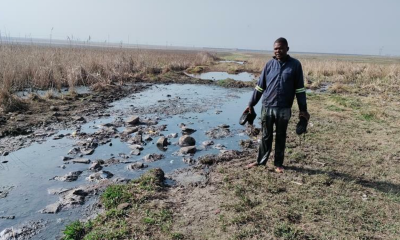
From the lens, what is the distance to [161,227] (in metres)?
3.11

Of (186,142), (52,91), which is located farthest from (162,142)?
(52,91)

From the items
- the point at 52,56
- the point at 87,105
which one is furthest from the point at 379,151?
the point at 52,56

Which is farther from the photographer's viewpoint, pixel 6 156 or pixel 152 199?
pixel 6 156

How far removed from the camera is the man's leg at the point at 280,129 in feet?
14.0

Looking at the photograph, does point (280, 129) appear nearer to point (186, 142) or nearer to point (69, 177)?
point (186, 142)

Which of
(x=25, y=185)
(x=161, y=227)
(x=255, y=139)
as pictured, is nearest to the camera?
(x=161, y=227)

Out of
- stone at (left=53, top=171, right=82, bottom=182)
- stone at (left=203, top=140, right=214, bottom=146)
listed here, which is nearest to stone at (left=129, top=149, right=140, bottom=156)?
stone at (left=53, top=171, right=82, bottom=182)

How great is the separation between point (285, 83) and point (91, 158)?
13.1 ft

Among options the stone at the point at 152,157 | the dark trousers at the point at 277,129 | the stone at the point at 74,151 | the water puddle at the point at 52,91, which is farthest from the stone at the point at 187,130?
the water puddle at the point at 52,91

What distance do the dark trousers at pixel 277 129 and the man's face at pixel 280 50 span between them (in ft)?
2.70

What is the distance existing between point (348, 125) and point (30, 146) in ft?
27.8

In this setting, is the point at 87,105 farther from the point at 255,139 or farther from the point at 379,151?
the point at 379,151

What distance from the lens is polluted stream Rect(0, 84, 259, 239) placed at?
3561 millimetres

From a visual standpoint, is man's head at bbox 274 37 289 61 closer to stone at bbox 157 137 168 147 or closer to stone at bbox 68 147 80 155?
stone at bbox 157 137 168 147
